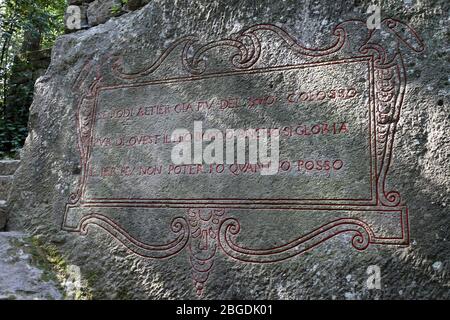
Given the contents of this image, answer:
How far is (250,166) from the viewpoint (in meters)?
2.43

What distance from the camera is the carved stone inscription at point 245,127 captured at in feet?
7.46

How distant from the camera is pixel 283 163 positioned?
7.77ft

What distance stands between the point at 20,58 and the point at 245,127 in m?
4.49

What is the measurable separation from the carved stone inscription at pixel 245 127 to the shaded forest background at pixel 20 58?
2.70 metres

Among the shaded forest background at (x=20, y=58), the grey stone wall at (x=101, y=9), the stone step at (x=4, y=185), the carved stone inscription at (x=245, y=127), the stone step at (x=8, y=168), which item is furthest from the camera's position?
the shaded forest background at (x=20, y=58)

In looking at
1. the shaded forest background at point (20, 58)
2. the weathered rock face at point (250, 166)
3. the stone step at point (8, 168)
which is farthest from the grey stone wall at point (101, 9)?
the shaded forest background at point (20, 58)

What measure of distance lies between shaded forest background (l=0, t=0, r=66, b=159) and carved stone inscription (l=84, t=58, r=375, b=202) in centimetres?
270

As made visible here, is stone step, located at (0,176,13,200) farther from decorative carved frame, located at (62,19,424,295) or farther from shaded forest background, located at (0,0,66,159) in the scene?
shaded forest background, located at (0,0,66,159)

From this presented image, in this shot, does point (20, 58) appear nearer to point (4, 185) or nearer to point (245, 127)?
Result: point (4, 185)

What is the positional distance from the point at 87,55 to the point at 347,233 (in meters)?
2.19

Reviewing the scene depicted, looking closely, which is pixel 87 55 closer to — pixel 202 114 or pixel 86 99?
pixel 86 99

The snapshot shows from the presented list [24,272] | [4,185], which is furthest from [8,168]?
[24,272]

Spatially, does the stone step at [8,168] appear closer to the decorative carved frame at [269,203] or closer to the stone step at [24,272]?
the stone step at [24,272]
